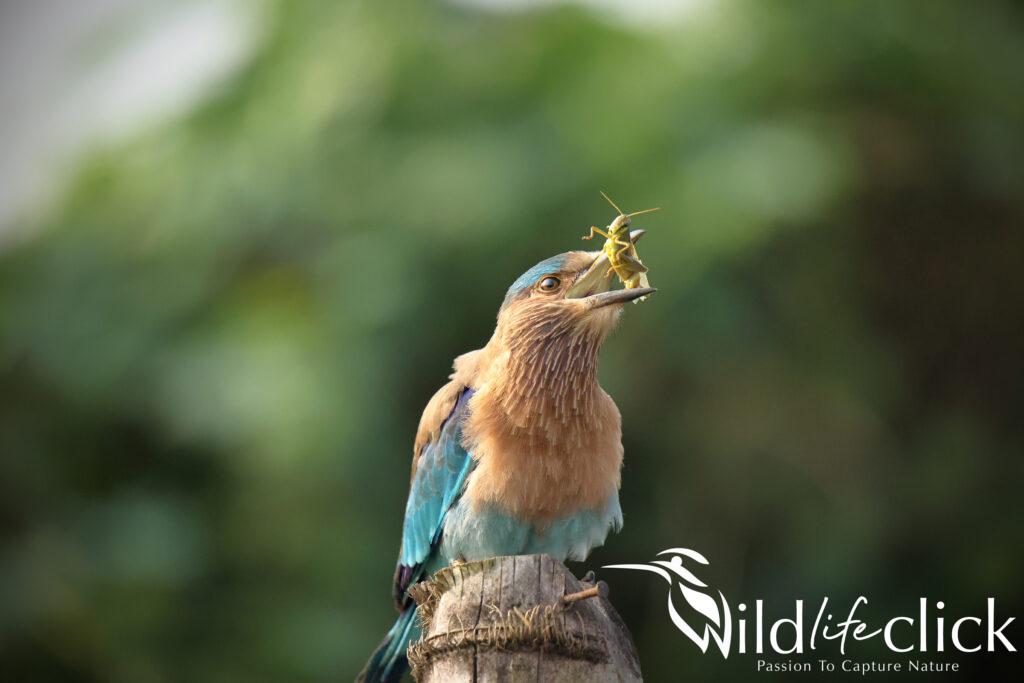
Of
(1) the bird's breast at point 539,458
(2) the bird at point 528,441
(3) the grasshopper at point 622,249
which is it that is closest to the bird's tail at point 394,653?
(2) the bird at point 528,441

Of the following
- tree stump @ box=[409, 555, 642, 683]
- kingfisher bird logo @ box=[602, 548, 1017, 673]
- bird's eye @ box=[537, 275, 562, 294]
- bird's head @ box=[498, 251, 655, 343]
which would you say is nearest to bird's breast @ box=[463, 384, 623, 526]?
bird's head @ box=[498, 251, 655, 343]

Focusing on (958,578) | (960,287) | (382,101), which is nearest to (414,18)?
(382,101)

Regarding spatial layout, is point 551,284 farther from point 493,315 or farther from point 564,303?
point 493,315

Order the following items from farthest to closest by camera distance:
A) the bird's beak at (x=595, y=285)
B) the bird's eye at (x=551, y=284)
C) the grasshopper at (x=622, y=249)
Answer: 1. the bird's eye at (x=551, y=284)
2. the bird's beak at (x=595, y=285)
3. the grasshopper at (x=622, y=249)

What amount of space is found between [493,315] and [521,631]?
16.9 ft

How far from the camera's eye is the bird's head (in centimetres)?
492

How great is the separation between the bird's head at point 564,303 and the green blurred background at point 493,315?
10.4ft

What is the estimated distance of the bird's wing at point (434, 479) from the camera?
496 centimetres

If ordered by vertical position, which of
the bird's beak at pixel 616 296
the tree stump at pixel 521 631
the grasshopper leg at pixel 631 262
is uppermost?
the grasshopper leg at pixel 631 262

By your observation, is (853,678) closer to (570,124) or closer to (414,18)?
(570,124)

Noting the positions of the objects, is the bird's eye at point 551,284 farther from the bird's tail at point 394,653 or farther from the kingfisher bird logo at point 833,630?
the kingfisher bird logo at point 833,630

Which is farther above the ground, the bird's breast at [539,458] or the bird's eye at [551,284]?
the bird's eye at [551,284]

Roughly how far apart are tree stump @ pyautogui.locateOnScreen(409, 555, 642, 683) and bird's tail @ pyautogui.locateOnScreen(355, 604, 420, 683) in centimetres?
147

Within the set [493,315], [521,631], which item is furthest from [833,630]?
[521,631]
